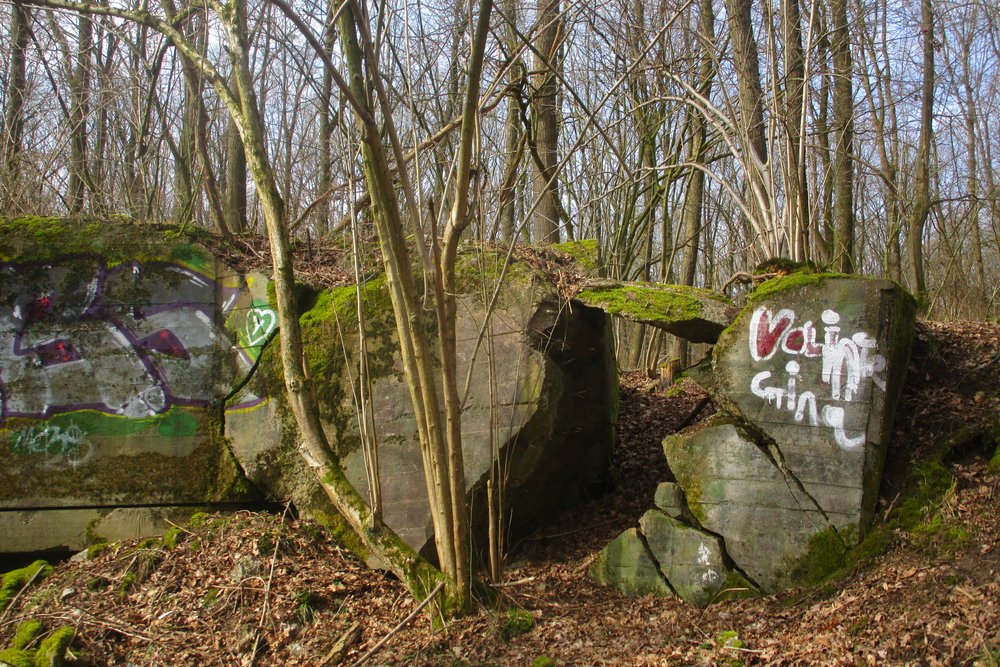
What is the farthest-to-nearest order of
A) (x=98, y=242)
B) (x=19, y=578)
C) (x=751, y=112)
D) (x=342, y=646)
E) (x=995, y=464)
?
(x=751, y=112)
(x=98, y=242)
(x=19, y=578)
(x=342, y=646)
(x=995, y=464)

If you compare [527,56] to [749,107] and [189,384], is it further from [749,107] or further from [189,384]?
[189,384]

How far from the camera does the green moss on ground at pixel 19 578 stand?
19.2 ft

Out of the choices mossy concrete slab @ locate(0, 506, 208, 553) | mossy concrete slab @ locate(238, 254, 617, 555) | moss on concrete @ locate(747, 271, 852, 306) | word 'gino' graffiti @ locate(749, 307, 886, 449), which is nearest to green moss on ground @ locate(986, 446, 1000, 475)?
word 'gino' graffiti @ locate(749, 307, 886, 449)

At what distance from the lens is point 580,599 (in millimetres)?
5438

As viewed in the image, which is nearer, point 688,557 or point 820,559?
point 820,559

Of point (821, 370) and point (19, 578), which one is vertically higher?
point (821, 370)

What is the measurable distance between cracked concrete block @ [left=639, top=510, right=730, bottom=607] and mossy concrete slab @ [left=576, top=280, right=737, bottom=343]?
1372 millimetres

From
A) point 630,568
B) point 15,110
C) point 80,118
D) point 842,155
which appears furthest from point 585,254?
point 15,110

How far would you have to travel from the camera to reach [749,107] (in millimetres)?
7496

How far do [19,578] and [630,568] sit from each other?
15.3ft

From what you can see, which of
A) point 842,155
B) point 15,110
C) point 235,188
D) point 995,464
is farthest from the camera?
point 842,155

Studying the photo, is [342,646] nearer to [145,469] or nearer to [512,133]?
[145,469]

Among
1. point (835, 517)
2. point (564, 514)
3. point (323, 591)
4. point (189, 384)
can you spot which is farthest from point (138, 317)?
point (835, 517)

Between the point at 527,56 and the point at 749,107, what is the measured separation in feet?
13.5
